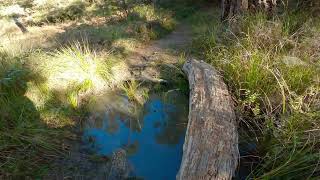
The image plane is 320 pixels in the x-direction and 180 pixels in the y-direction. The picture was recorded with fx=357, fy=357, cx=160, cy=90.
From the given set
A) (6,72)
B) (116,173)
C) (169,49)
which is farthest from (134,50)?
(116,173)

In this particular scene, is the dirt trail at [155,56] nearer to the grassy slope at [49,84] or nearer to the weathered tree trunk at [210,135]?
the grassy slope at [49,84]

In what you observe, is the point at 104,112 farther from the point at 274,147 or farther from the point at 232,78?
the point at 274,147

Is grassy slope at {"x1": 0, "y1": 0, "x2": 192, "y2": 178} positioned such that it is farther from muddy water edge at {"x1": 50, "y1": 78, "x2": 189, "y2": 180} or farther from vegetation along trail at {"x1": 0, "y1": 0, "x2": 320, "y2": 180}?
muddy water edge at {"x1": 50, "y1": 78, "x2": 189, "y2": 180}

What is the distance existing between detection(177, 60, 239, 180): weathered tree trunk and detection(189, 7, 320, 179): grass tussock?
0.23 meters

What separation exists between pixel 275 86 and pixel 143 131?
163cm

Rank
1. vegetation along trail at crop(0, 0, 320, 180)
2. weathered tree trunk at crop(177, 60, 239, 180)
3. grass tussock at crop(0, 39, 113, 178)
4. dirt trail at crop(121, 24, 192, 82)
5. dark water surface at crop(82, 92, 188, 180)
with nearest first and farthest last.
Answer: weathered tree trunk at crop(177, 60, 239, 180)
vegetation along trail at crop(0, 0, 320, 180)
grass tussock at crop(0, 39, 113, 178)
dark water surface at crop(82, 92, 188, 180)
dirt trail at crop(121, 24, 192, 82)

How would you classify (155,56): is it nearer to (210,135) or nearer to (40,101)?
(40,101)

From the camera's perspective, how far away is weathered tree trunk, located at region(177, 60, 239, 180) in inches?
117

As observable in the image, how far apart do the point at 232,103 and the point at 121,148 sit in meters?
1.37

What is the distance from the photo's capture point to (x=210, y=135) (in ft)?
11.0

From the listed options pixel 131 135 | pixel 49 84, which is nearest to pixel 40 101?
pixel 49 84

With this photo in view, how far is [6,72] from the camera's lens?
15.4 ft

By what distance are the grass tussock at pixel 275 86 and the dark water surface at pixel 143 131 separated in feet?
2.55

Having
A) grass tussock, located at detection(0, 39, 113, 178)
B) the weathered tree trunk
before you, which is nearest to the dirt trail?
grass tussock, located at detection(0, 39, 113, 178)
